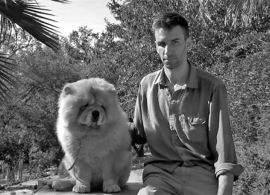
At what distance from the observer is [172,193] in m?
2.60

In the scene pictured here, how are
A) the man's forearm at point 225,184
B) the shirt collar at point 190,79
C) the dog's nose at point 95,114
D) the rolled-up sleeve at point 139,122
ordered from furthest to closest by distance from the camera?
the dog's nose at point 95,114 < the rolled-up sleeve at point 139,122 < the shirt collar at point 190,79 < the man's forearm at point 225,184

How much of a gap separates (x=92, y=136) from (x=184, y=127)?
3.23 feet

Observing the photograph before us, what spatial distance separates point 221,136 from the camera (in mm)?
2504

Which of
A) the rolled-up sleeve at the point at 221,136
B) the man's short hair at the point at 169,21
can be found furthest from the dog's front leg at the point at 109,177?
the man's short hair at the point at 169,21

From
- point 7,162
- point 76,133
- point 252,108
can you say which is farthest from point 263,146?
point 7,162

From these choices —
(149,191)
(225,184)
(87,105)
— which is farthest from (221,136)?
(87,105)

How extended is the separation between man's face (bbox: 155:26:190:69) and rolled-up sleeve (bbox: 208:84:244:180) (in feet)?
1.06

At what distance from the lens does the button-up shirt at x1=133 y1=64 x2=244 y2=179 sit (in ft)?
8.28

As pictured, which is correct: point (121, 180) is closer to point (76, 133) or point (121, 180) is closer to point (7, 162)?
point (76, 133)

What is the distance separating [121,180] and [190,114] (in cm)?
122

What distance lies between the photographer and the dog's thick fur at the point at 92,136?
3.30m

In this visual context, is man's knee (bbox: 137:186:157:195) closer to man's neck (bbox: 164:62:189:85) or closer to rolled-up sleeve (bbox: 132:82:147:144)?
rolled-up sleeve (bbox: 132:82:147:144)

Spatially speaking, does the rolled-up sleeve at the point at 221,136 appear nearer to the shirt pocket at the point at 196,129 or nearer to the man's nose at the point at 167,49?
the shirt pocket at the point at 196,129

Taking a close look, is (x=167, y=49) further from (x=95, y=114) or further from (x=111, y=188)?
(x=111, y=188)
